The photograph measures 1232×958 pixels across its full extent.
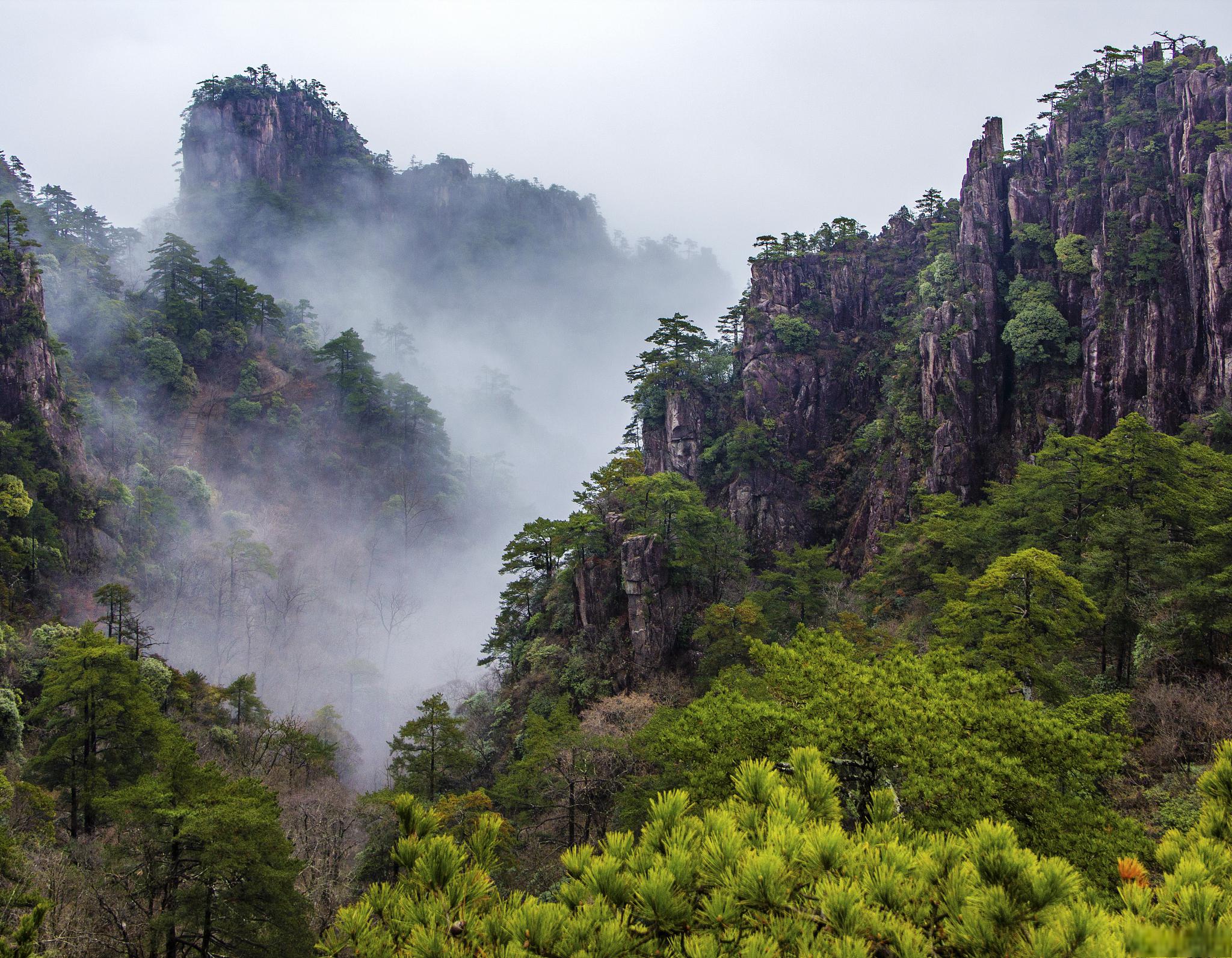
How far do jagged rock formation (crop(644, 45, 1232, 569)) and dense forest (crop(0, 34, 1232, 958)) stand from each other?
23 centimetres

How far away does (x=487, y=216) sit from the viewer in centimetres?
12625

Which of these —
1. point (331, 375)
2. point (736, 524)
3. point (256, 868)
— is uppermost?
point (331, 375)

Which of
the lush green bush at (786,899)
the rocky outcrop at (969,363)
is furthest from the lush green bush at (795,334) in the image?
the lush green bush at (786,899)

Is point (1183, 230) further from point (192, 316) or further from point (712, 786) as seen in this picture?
point (192, 316)

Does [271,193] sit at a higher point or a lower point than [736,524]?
higher

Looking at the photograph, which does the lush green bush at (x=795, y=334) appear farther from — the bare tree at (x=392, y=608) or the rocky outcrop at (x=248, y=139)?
the rocky outcrop at (x=248, y=139)

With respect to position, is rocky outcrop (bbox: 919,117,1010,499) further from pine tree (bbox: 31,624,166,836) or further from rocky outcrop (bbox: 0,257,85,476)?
rocky outcrop (bbox: 0,257,85,476)

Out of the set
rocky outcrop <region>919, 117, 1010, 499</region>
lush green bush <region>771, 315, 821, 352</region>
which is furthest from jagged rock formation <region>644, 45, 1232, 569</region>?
lush green bush <region>771, 315, 821, 352</region>

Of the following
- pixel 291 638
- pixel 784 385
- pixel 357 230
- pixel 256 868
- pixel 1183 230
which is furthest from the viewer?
pixel 357 230

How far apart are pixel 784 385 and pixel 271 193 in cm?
7868

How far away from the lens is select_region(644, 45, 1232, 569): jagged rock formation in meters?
30.4

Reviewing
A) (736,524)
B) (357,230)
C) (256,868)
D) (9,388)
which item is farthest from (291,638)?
(357,230)

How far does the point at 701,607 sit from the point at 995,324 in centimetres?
2217

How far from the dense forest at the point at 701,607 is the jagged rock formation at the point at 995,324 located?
0.23 metres
